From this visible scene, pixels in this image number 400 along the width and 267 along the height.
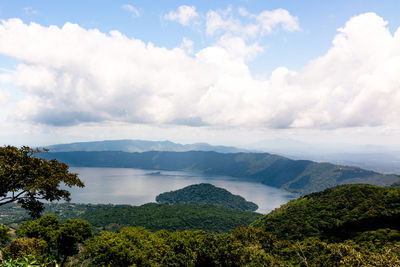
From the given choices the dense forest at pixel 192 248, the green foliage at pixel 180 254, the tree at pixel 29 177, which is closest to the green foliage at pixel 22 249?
the dense forest at pixel 192 248

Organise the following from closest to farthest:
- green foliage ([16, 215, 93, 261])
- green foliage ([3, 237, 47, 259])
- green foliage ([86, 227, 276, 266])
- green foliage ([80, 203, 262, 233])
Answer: green foliage ([3, 237, 47, 259]) → green foliage ([86, 227, 276, 266]) → green foliage ([16, 215, 93, 261]) → green foliage ([80, 203, 262, 233])

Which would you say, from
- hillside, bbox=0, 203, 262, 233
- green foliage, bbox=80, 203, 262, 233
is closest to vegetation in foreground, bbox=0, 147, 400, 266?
green foliage, bbox=80, 203, 262, 233

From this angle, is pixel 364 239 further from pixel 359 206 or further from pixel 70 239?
pixel 70 239

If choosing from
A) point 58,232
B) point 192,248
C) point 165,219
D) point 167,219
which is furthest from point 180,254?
point 165,219

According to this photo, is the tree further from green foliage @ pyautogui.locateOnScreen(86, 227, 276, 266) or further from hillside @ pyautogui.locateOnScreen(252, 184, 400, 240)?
hillside @ pyautogui.locateOnScreen(252, 184, 400, 240)

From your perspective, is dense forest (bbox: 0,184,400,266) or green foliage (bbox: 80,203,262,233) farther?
green foliage (bbox: 80,203,262,233)

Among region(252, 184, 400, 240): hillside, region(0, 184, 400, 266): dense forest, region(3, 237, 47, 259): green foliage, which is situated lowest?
region(252, 184, 400, 240): hillside

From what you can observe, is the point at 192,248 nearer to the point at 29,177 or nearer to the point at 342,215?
the point at 29,177
